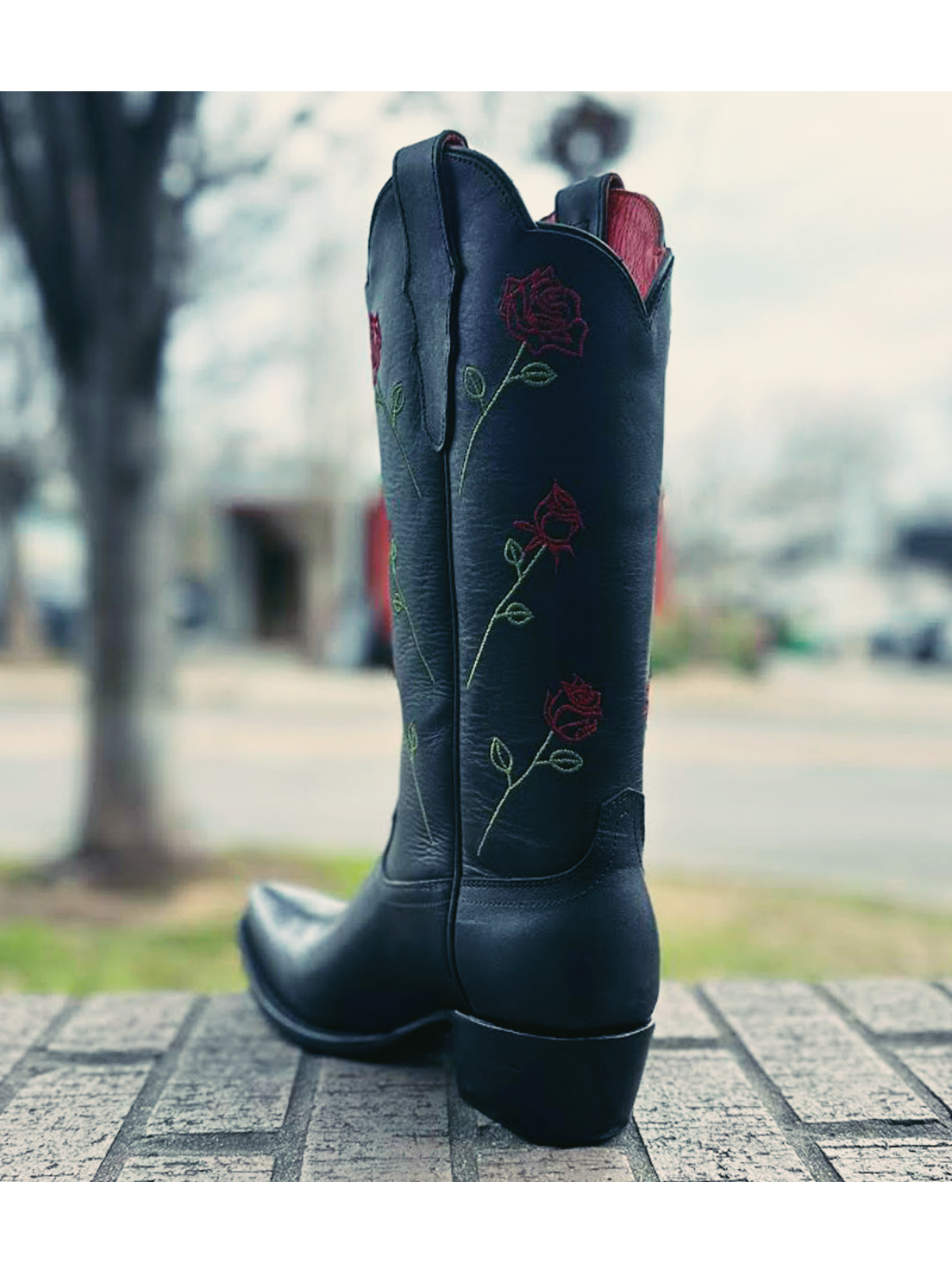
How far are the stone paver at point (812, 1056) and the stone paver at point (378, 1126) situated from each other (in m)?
0.37

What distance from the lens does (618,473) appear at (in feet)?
3.93

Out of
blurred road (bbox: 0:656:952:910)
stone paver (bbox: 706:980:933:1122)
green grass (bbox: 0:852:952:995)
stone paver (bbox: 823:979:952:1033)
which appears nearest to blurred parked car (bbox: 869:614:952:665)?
blurred road (bbox: 0:656:952:910)

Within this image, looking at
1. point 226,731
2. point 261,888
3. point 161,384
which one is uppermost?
point 161,384

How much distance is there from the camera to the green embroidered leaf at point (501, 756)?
1.22 metres

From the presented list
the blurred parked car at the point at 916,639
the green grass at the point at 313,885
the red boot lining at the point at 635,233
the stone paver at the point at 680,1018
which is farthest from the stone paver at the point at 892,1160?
the blurred parked car at the point at 916,639

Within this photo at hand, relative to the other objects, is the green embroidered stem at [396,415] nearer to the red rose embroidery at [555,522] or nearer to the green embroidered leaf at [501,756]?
the red rose embroidery at [555,522]

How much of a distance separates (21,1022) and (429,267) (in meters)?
1.04

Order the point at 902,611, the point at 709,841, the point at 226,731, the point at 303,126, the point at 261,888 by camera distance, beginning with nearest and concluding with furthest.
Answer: the point at 261,888
the point at 303,126
the point at 709,841
the point at 226,731
the point at 902,611

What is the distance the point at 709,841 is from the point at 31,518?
10.3 meters

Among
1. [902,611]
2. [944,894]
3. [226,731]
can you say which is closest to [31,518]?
[226,731]

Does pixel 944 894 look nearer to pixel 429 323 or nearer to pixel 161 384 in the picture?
pixel 161 384

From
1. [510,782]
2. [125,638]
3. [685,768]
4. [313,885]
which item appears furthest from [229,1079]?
[685,768]

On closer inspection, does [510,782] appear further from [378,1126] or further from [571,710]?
[378,1126]

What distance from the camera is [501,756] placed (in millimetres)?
A: 1225
